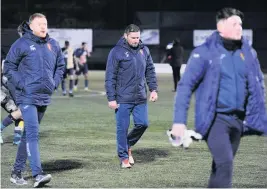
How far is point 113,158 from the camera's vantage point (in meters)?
11.6

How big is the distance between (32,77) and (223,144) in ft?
10.2

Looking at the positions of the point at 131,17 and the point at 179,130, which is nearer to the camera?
the point at 179,130

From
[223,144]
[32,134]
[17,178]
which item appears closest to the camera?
[223,144]

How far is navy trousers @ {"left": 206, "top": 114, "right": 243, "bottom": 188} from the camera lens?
6.69 m

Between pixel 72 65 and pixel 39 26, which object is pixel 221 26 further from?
pixel 72 65

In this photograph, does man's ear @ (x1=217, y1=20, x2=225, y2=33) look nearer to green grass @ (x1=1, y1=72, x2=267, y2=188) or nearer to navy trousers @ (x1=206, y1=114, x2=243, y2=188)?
navy trousers @ (x1=206, y1=114, x2=243, y2=188)

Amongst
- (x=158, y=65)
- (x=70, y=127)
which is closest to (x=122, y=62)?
(x=70, y=127)

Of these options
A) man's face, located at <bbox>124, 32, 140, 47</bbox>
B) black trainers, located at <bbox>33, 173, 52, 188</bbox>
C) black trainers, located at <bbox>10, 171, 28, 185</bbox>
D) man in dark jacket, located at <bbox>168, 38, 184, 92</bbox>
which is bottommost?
man in dark jacket, located at <bbox>168, 38, 184, 92</bbox>

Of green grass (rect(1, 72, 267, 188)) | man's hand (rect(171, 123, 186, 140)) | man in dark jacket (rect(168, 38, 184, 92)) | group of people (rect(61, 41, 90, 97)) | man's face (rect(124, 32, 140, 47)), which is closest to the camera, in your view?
man's hand (rect(171, 123, 186, 140))

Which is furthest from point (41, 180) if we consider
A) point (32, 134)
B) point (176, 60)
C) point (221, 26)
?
point (176, 60)

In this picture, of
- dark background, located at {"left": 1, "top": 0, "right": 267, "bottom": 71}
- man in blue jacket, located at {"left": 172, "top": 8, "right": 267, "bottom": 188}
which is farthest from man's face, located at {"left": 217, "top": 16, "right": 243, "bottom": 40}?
dark background, located at {"left": 1, "top": 0, "right": 267, "bottom": 71}

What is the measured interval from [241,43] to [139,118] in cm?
403

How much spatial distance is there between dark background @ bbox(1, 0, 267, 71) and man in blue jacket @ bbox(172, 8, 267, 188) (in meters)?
34.1

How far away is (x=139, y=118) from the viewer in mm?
10820
